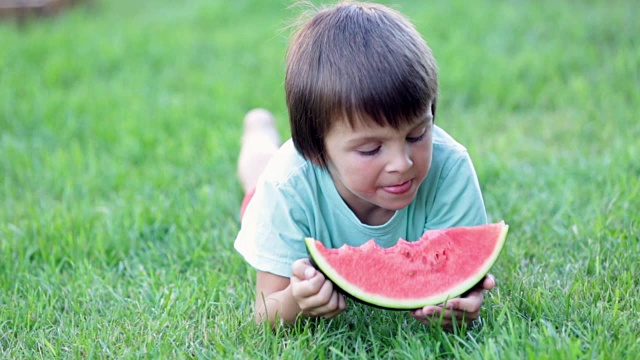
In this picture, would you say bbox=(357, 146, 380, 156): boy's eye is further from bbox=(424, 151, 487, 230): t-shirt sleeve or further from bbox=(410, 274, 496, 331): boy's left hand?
bbox=(410, 274, 496, 331): boy's left hand

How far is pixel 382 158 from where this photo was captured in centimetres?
282

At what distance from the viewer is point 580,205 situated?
407 centimetres

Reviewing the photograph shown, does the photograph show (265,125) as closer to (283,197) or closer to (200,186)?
(200,186)

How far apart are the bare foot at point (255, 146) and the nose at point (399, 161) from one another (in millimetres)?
1515

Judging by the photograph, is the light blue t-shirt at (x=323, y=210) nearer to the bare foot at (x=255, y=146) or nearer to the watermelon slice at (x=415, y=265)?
the watermelon slice at (x=415, y=265)

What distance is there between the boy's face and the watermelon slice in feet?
0.60

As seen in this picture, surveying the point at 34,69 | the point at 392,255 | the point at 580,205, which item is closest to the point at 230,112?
the point at 34,69

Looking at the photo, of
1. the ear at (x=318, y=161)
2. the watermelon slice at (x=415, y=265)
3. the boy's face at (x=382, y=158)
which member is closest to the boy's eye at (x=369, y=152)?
the boy's face at (x=382, y=158)

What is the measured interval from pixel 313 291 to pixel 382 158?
1.71ft

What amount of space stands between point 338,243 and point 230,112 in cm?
262

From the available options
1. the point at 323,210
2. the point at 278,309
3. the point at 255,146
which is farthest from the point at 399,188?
the point at 255,146

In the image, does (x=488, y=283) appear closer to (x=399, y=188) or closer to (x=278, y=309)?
(x=399, y=188)

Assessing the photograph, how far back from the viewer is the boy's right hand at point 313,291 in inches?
109

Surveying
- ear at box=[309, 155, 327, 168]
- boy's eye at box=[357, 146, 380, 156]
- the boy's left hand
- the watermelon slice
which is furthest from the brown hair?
the boy's left hand
